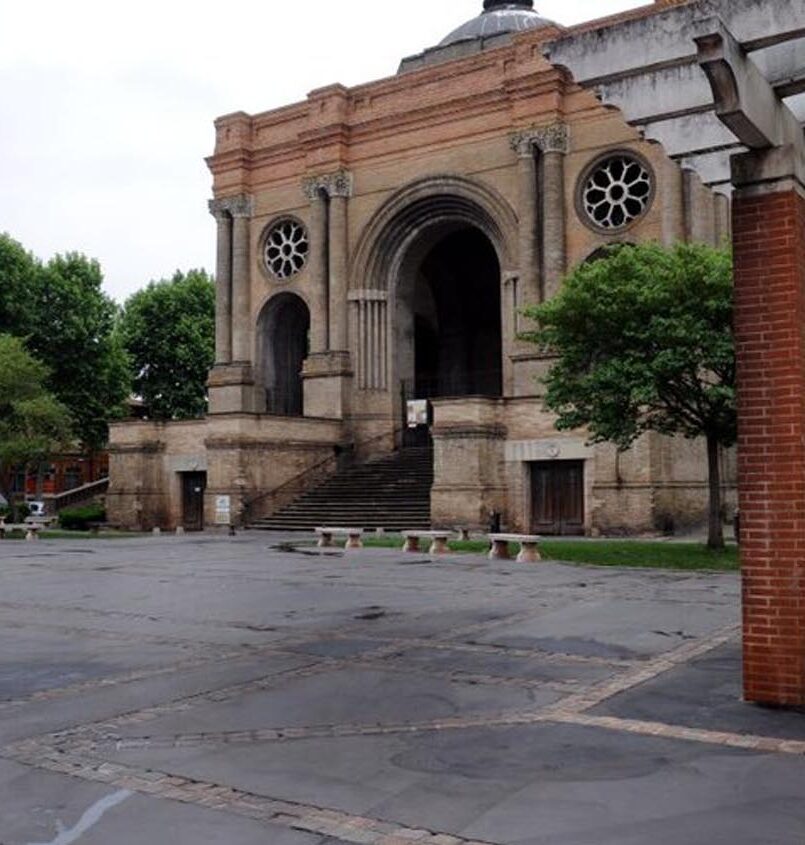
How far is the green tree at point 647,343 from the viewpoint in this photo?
1903 centimetres

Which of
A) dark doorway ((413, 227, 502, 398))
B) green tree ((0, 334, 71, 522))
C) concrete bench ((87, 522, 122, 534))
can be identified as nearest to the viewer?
green tree ((0, 334, 71, 522))

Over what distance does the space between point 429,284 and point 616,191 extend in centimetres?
1321

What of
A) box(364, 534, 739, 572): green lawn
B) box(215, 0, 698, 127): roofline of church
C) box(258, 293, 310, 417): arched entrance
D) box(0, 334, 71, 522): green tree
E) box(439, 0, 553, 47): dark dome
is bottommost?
box(364, 534, 739, 572): green lawn

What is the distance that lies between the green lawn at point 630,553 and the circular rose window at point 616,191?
1216 cm

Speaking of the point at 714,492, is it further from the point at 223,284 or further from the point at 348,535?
the point at 223,284

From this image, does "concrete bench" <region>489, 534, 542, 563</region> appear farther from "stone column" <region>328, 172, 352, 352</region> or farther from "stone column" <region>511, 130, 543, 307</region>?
"stone column" <region>328, 172, 352, 352</region>

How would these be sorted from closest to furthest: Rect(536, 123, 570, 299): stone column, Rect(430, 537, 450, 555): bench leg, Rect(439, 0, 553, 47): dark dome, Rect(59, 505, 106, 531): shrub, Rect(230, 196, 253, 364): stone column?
Rect(430, 537, 450, 555): bench leg < Rect(536, 123, 570, 299): stone column < Rect(59, 505, 106, 531): shrub < Rect(230, 196, 253, 364): stone column < Rect(439, 0, 553, 47): dark dome

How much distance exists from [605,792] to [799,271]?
4060 mm

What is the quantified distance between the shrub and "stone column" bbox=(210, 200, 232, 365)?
7.66m

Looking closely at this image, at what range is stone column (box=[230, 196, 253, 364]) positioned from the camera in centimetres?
4100

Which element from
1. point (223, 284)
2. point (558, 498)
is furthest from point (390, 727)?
point (223, 284)

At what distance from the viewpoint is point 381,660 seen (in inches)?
356

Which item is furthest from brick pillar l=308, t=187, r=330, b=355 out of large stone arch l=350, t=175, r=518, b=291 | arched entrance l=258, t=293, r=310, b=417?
arched entrance l=258, t=293, r=310, b=417

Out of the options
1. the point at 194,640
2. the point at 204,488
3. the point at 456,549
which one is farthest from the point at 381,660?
the point at 204,488
